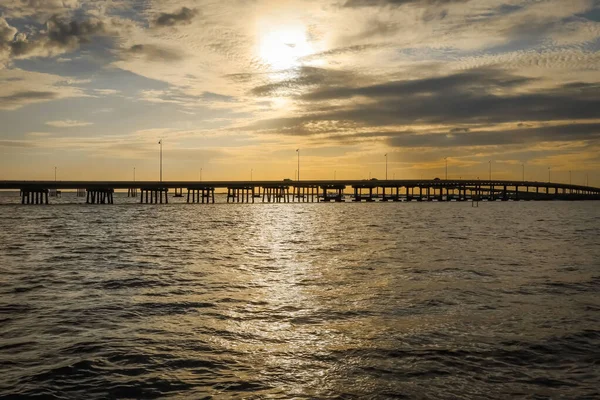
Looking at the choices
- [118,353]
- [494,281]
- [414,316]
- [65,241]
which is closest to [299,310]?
[414,316]

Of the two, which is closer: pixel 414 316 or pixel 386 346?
pixel 386 346

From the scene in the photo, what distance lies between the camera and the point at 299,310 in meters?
17.0

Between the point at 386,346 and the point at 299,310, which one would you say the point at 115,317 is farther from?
the point at 386,346

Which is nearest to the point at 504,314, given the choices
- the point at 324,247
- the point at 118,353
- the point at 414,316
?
the point at 414,316

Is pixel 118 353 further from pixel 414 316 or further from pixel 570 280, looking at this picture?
pixel 570 280

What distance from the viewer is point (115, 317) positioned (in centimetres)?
1576

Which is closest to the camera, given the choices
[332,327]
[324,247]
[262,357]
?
[262,357]

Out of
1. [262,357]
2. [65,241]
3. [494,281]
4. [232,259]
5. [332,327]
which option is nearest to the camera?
[262,357]

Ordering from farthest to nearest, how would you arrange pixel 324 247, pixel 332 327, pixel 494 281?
pixel 324 247, pixel 494 281, pixel 332 327

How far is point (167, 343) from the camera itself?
13.0m

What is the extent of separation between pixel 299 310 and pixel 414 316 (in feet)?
12.2

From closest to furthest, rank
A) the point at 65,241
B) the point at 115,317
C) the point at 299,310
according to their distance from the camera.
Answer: the point at 115,317, the point at 299,310, the point at 65,241

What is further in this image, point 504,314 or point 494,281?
point 494,281

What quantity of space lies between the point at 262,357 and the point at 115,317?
610 cm
